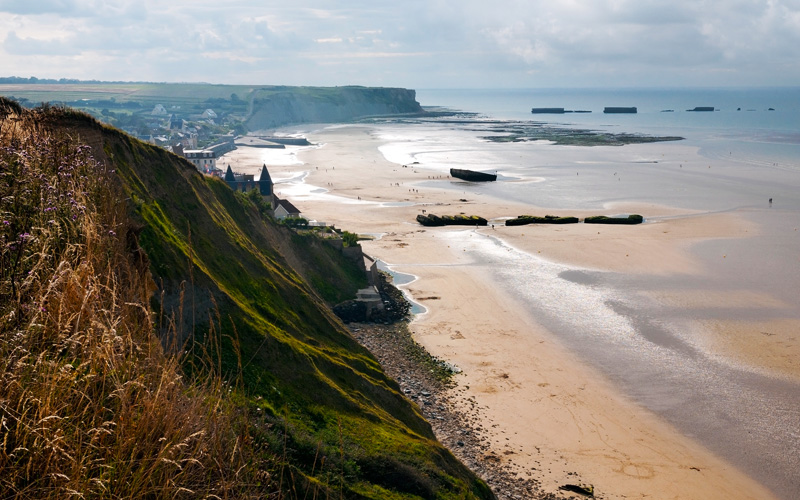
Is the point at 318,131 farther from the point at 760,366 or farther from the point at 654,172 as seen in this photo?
the point at 760,366

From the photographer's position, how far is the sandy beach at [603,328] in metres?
20.3

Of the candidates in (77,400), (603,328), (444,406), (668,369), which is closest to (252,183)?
(603,328)

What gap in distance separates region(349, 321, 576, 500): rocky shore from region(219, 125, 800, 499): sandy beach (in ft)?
1.25

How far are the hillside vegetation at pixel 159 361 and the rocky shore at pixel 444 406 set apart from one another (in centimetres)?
195

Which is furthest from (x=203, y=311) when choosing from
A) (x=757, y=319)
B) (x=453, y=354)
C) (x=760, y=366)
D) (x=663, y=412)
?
(x=757, y=319)

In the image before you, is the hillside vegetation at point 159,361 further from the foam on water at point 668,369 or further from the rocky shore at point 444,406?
the foam on water at point 668,369

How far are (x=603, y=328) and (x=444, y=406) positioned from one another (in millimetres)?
12188

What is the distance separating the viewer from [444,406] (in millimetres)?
23078

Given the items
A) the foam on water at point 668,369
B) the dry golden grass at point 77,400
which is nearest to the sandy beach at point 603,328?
the foam on water at point 668,369

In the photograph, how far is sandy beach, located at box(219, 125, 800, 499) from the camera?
20.3 metres

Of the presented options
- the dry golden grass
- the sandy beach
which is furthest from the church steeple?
the dry golden grass

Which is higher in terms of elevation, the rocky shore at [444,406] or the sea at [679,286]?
the sea at [679,286]

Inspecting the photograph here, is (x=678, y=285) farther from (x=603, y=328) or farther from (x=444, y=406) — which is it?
(x=444, y=406)

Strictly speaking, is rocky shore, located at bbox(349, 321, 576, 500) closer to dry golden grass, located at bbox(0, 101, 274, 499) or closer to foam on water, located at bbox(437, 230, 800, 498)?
foam on water, located at bbox(437, 230, 800, 498)
